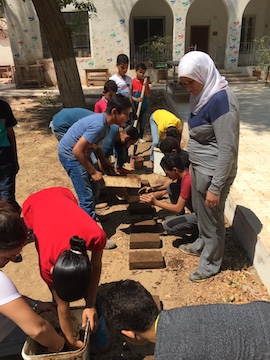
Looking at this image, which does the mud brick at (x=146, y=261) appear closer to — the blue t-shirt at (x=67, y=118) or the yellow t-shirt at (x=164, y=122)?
the blue t-shirt at (x=67, y=118)

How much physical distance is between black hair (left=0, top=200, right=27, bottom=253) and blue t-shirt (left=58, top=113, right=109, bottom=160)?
4.66ft

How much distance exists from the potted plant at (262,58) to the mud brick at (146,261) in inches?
522

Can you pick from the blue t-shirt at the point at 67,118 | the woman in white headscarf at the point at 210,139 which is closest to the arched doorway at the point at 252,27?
the blue t-shirt at the point at 67,118

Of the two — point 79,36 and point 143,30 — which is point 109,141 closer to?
point 79,36

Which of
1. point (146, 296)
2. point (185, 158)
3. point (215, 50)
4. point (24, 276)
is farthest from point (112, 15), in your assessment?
point (146, 296)

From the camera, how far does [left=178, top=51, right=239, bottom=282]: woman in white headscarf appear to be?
2.18 m

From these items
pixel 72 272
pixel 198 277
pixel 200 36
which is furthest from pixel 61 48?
pixel 200 36

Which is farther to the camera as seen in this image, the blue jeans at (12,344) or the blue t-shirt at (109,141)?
the blue t-shirt at (109,141)

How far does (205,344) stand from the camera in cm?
125

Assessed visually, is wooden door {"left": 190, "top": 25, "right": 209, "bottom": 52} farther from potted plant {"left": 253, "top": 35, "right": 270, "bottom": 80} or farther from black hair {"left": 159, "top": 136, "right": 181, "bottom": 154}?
black hair {"left": 159, "top": 136, "right": 181, "bottom": 154}

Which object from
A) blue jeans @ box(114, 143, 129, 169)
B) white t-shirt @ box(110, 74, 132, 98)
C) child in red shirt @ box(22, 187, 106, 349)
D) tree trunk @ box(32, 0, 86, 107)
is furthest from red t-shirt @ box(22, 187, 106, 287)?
tree trunk @ box(32, 0, 86, 107)

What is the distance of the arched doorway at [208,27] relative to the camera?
1545 centimetres

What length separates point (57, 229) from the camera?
5.55 feet

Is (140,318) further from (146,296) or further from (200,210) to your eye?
(200,210)
